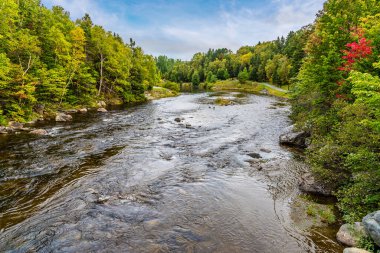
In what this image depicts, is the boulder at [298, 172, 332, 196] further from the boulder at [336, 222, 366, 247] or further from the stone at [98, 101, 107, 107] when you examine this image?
the stone at [98, 101, 107, 107]

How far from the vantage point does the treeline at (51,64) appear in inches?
1112

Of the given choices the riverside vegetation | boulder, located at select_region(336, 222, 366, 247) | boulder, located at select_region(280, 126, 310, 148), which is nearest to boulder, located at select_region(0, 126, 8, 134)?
the riverside vegetation

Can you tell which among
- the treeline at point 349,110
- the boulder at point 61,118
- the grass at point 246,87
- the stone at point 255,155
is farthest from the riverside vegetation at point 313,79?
the grass at point 246,87

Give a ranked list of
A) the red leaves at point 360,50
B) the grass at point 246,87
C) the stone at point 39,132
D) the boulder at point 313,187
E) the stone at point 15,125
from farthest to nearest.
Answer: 1. the grass at point 246,87
2. the stone at point 15,125
3. the stone at point 39,132
4. the red leaves at point 360,50
5. the boulder at point 313,187

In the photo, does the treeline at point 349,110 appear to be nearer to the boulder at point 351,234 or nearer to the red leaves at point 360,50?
the red leaves at point 360,50

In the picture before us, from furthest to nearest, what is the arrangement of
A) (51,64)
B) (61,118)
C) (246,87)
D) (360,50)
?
(246,87)
(51,64)
(61,118)
(360,50)

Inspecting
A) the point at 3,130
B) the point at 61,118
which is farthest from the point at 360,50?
the point at 61,118

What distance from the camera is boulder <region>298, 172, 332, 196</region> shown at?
13.5 meters

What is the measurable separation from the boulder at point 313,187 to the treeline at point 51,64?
29749mm

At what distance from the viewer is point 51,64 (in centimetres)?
3744

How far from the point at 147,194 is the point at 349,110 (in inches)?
507

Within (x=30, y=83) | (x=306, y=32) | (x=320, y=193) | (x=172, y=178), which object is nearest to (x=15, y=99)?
(x=30, y=83)

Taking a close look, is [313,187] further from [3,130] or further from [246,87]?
[246,87]

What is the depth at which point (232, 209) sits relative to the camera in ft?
39.9
